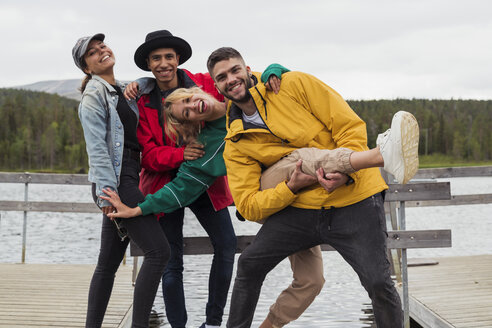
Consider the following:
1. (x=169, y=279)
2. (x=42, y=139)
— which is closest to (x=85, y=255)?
(x=169, y=279)

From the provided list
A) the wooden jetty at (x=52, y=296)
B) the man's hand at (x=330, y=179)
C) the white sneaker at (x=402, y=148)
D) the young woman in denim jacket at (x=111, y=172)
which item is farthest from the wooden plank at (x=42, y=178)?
the white sneaker at (x=402, y=148)

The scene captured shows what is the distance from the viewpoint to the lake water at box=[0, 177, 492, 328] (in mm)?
5051

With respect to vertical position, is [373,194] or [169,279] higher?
[373,194]

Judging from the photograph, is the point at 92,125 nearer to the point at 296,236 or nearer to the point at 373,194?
the point at 296,236

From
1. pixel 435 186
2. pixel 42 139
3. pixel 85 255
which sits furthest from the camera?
pixel 42 139

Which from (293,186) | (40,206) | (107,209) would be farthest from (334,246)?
(40,206)

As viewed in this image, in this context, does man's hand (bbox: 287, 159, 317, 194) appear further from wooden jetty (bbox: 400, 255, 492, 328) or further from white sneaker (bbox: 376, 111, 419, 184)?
wooden jetty (bbox: 400, 255, 492, 328)

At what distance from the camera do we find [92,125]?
3.08 metres

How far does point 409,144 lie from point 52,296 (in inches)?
145

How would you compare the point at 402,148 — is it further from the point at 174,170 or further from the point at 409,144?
the point at 174,170

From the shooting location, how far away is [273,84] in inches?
121

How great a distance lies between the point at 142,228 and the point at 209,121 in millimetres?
791

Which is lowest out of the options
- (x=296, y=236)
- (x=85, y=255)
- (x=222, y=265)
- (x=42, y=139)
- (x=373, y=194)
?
(x=85, y=255)

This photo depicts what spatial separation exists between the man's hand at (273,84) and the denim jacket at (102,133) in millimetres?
867
